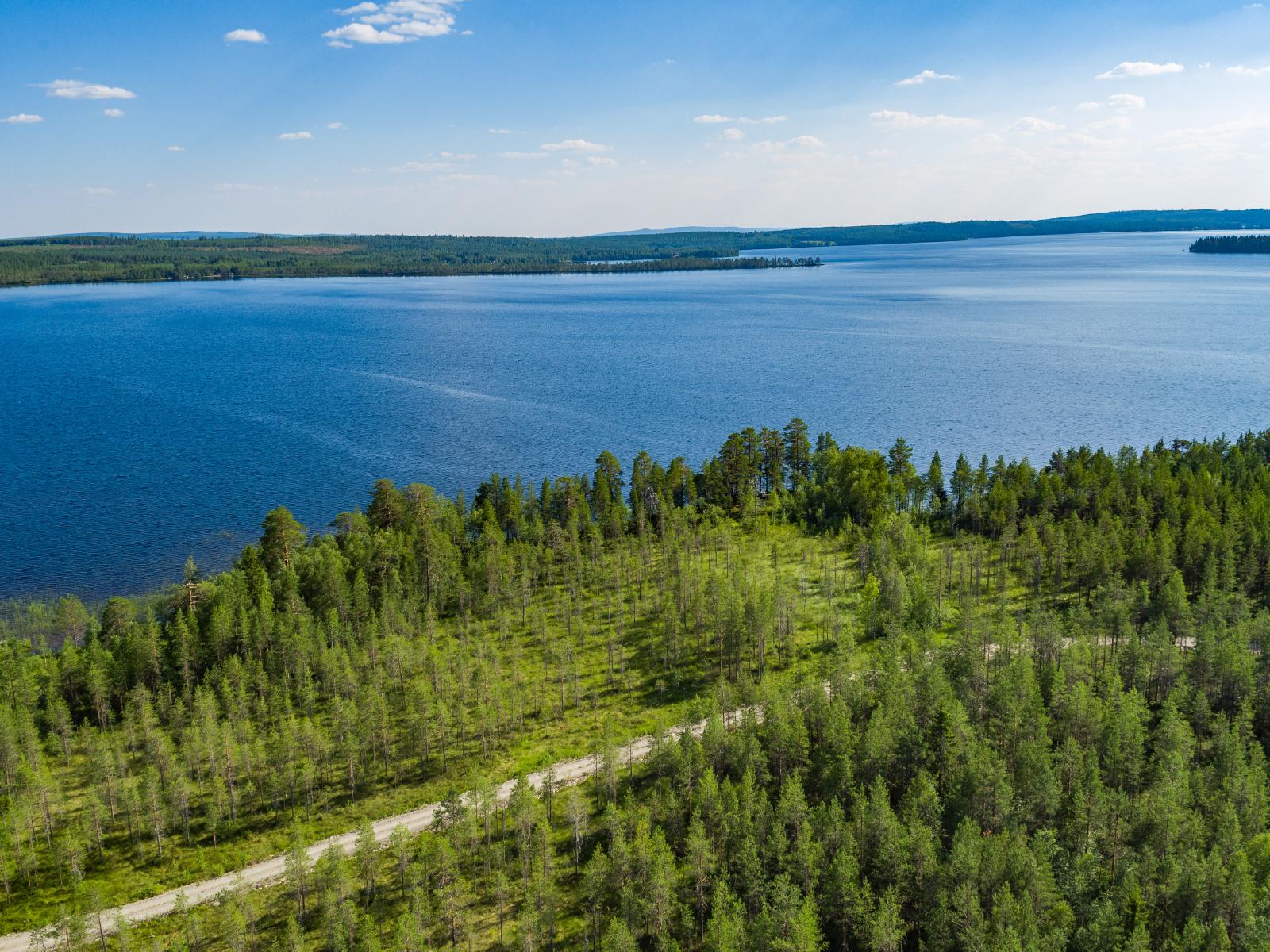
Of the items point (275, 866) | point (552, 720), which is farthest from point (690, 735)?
point (275, 866)

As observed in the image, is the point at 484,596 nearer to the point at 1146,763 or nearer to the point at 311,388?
the point at 1146,763

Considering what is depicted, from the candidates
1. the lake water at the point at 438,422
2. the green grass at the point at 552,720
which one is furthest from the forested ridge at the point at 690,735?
the lake water at the point at 438,422

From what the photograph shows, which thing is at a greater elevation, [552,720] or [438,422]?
[438,422]

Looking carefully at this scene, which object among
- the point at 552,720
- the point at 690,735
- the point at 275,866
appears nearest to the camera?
the point at 275,866

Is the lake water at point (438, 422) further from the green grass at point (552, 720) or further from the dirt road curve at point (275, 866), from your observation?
the dirt road curve at point (275, 866)

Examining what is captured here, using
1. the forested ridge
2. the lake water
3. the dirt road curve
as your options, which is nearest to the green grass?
the forested ridge

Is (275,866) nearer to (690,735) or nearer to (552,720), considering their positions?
(552,720)

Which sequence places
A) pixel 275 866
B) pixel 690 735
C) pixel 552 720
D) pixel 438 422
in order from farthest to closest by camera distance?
pixel 438 422 → pixel 552 720 → pixel 690 735 → pixel 275 866
